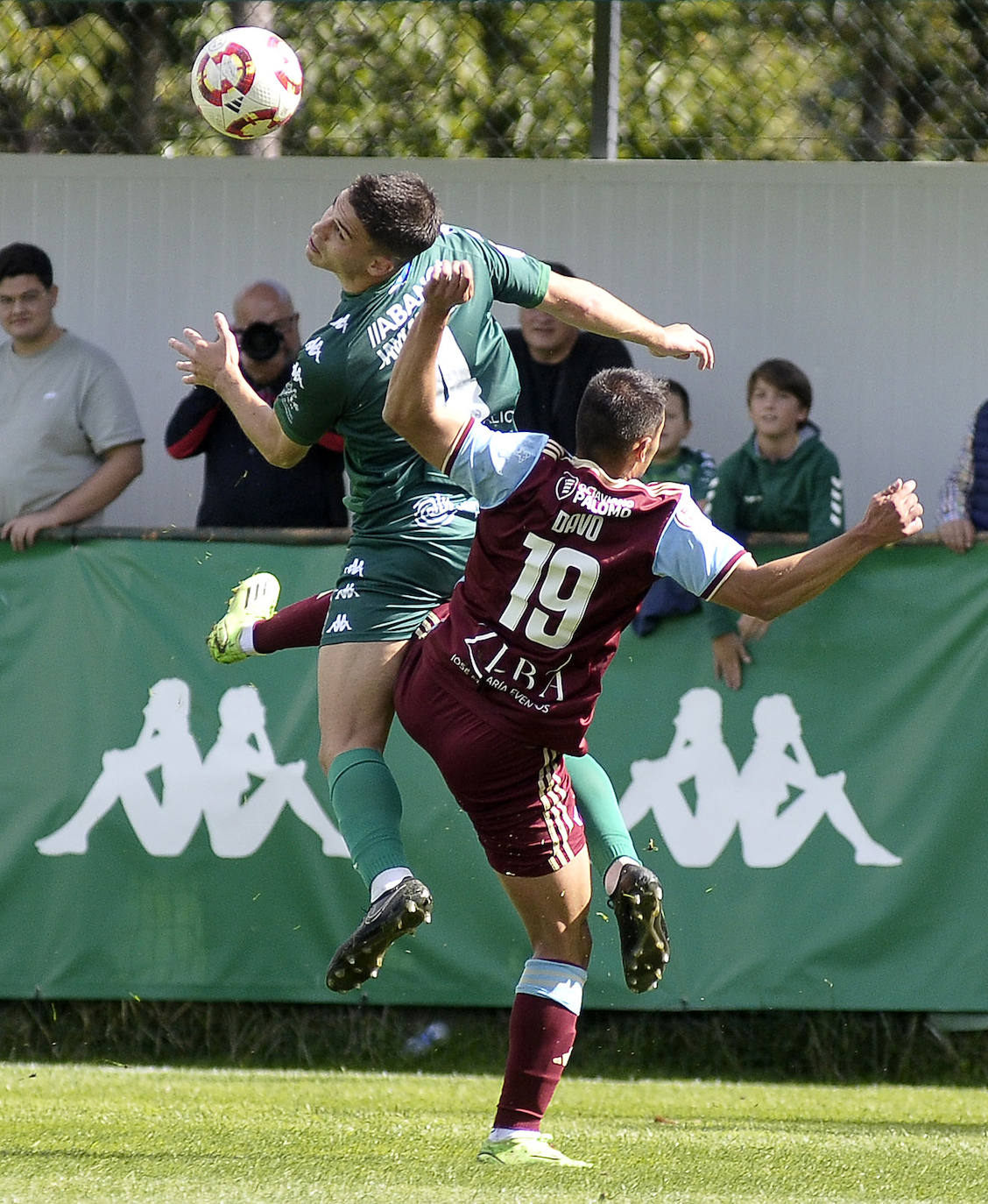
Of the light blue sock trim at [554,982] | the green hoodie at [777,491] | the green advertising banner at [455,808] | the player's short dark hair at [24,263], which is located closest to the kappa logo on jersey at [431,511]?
the light blue sock trim at [554,982]

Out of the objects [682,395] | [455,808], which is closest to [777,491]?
[682,395]

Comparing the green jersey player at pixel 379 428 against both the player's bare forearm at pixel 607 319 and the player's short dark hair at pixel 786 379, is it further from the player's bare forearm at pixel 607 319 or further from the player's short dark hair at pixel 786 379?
the player's short dark hair at pixel 786 379

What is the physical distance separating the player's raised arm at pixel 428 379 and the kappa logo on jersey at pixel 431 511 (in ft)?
1.63

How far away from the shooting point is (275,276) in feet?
29.4

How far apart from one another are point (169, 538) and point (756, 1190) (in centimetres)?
380

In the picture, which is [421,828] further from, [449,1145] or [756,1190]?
[756,1190]

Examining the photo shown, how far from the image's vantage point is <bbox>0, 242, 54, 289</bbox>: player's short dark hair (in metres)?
7.74

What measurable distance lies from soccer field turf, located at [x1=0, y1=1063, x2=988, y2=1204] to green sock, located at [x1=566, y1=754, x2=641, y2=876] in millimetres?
819

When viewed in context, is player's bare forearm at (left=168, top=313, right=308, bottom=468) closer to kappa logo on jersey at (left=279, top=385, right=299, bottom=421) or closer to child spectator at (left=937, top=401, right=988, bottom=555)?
kappa logo on jersey at (left=279, top=385, right=299, bottom=421)

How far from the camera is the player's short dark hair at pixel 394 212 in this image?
15.7 feet

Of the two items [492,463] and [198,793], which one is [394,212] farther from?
[198,793]

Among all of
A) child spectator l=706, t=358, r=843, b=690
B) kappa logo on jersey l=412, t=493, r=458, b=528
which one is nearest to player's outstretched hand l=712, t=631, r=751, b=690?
child spectator l=706, t=358, r=843, b=690

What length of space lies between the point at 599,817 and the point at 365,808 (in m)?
0.63

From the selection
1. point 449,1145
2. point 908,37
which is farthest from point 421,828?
point 908,37
